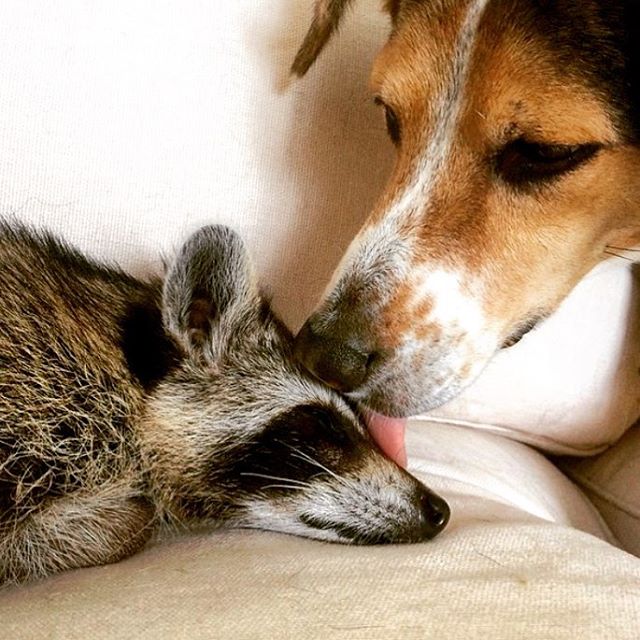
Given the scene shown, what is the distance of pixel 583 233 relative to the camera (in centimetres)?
126

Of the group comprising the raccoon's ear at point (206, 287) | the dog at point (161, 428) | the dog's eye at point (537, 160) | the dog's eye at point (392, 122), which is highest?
the dog's eye at point (537, 160)

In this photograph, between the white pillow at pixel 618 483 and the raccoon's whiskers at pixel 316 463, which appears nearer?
the raccoon's whiskers at pixel 316 463

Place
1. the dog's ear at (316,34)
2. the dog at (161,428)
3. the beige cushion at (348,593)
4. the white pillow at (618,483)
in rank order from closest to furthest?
the beige cushion at (348,593), the dog at (161,428), the dog's ear at (316,34), the white pillow at (618,483)

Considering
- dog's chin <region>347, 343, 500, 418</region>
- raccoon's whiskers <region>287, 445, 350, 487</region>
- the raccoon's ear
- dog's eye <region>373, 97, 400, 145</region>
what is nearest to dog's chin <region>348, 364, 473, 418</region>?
dog's chin <region>347, 343, 500, 418</region>

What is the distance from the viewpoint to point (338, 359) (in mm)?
1180

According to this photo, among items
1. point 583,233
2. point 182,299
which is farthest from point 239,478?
point 583,233

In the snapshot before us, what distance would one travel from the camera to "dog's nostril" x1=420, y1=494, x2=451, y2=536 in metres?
1.15

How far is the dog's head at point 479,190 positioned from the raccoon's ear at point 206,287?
122mm

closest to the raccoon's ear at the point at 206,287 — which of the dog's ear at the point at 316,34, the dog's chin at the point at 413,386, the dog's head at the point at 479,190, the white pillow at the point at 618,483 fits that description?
the dog's head at the point at 479,190

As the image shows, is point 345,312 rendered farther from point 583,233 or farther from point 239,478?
point 583,233

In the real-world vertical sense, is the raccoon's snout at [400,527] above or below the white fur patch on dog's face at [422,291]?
below

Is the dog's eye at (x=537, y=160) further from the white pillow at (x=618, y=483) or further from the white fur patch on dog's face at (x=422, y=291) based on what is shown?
the white pillow at (x=618, y=483)

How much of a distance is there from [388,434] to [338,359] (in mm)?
→ 202

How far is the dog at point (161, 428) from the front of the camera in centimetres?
112
